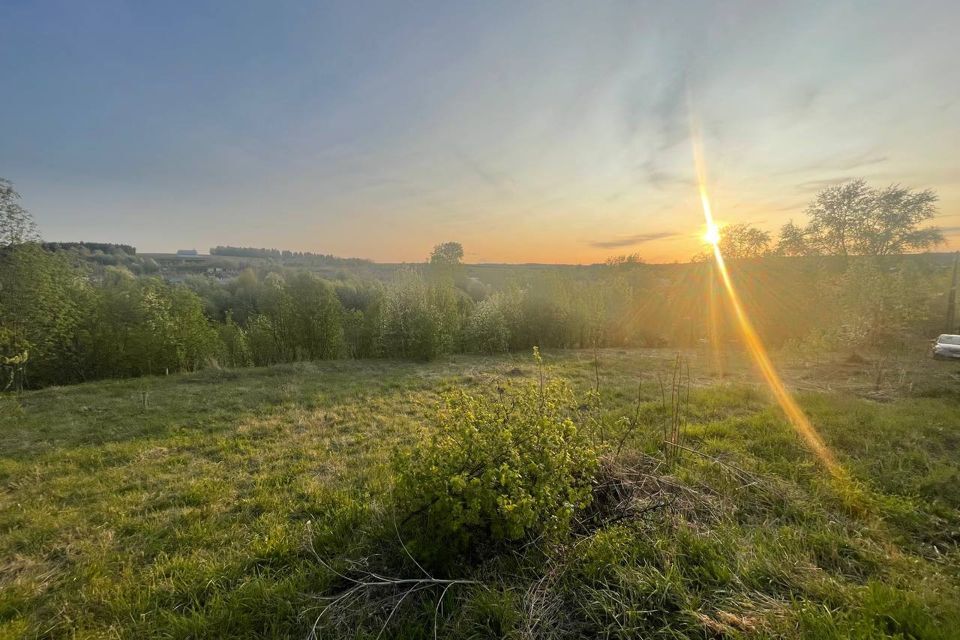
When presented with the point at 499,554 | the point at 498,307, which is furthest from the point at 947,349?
the point at 499,554

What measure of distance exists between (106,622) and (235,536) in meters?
0.85

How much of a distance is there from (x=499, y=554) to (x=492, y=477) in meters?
0.64

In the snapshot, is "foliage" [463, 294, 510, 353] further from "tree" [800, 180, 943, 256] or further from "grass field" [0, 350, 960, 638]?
"tree" [800, 180, 943, 256]

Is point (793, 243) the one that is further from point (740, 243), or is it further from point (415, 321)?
point (415, 321)

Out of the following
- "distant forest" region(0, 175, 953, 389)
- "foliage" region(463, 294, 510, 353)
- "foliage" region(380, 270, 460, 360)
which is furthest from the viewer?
"foliage" region(463, 294, 510, 353)

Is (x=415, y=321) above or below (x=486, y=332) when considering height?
above

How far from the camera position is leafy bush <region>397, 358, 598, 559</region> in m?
1.89

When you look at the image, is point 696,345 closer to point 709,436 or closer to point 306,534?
point 709,436

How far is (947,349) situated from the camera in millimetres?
9414

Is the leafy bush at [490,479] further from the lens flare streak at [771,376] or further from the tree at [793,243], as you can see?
the tree at [793,243]

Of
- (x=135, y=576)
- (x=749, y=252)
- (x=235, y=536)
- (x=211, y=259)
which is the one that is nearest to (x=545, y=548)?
(x=235, y=536)

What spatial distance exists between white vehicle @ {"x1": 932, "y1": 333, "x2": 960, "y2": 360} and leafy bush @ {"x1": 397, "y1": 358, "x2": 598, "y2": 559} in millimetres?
14024

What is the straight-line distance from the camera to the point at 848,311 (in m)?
8.19

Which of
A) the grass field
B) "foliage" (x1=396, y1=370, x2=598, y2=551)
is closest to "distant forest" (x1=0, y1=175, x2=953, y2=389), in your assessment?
the grass field
